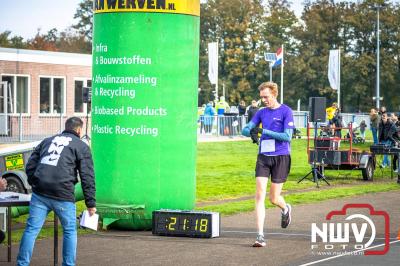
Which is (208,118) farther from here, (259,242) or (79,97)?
(259,242)

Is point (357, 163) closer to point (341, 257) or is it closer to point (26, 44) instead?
point (341, 257)

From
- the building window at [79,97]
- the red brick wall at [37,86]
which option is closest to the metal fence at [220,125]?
the building window at [79,97]

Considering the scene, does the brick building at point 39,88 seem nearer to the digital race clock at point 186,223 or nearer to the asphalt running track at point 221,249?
the asphalt running track at point 221,249

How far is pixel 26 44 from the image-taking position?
91.2m

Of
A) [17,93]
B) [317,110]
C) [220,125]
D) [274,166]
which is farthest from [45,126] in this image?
[274,166]

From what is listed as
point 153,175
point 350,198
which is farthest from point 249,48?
point 153,175

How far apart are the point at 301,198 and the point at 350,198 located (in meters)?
1.00

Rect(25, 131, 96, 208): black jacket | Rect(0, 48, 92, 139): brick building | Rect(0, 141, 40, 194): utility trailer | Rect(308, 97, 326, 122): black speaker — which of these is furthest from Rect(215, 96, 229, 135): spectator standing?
Rect(25, 131, 96, 208): black jacket

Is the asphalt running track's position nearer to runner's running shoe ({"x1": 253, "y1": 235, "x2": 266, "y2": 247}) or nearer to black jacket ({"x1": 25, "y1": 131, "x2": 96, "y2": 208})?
runner's running shoe ({"x1": 253, "y1": 235, "x2": 266, "y2": 247})

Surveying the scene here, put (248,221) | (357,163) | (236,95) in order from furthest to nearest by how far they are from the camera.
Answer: (236,95) < (357,163) < (248,221)

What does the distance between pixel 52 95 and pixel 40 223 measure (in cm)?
3775

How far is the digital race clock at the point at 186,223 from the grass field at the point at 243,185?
1.37 metres

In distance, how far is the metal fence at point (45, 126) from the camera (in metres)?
39.9

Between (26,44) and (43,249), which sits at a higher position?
(26,44)
